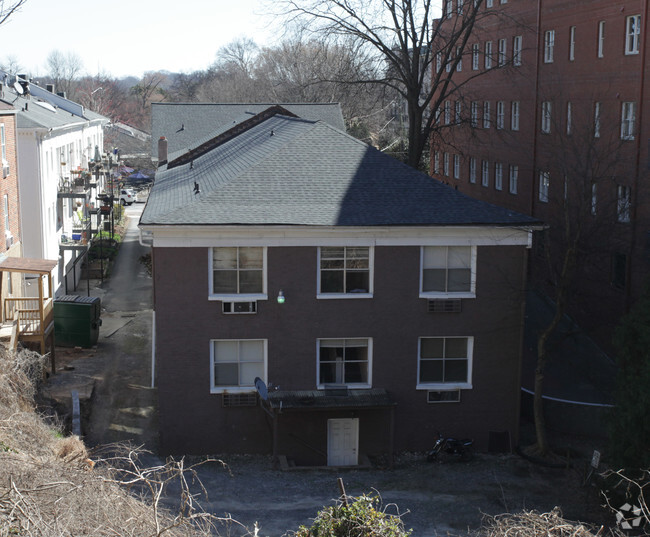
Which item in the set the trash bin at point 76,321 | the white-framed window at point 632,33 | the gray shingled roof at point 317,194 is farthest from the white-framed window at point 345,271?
the white-framed window at point 632,33

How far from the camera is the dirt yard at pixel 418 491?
59.6 ft

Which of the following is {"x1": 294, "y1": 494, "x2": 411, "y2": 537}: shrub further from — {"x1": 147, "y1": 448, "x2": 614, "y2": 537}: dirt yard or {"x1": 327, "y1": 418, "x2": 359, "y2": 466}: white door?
{"x1": 327, "y1": 418, "x2": 359, "y2": 466}: white door

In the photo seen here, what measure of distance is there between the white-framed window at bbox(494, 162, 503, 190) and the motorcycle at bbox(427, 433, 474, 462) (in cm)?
2317

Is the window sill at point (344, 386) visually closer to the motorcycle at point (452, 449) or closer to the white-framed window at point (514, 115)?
the motorcycle at point (452, 449)

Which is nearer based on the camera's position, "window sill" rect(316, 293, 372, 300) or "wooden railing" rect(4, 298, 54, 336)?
"window sill" rect(316, 293, 372, 300)

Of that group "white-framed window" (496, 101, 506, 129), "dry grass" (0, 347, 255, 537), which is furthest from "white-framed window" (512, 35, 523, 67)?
"dry grass" (0, 347, 255, 537)

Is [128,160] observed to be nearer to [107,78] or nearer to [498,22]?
[107,78]

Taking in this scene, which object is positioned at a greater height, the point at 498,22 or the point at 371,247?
the point at 498,22

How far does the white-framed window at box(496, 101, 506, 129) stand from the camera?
4178 cm

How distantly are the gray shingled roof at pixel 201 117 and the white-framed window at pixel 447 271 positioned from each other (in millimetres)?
19450

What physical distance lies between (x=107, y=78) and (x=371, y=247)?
114m

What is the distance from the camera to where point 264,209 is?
21547 millimetres

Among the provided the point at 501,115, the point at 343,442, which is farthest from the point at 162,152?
the point at 343,442

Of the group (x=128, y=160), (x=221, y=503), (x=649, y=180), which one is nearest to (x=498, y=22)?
(x=649, y=180)
